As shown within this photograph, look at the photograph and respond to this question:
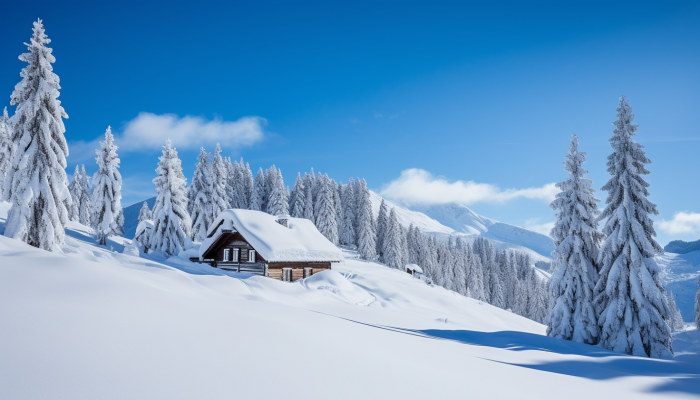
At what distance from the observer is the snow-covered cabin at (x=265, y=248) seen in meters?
30.3

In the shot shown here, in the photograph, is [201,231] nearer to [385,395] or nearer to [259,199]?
[259,199]

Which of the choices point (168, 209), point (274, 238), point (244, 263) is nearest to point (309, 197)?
point (168, 209)

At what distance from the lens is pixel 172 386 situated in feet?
11.2

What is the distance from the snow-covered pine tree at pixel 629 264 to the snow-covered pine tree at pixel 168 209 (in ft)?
113

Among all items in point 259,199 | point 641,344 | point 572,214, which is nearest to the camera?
point 641,344

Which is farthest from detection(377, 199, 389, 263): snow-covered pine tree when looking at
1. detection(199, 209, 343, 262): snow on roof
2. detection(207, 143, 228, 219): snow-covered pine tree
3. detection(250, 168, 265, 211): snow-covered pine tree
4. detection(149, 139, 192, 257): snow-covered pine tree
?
detection(149, 139, 192, 257): snow-covered pine tree

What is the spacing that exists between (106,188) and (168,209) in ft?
27.8

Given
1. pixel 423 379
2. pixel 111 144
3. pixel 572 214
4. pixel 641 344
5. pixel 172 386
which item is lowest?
pixel 641 344

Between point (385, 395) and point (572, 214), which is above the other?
point (572, 214)

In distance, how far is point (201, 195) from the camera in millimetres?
45938

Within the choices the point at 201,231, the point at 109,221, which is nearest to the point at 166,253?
the point at 109,221

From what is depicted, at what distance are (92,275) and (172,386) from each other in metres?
4.78

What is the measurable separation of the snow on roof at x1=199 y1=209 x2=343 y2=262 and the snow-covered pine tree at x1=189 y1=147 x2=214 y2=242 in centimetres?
1160

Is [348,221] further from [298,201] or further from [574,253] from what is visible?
[574,253]
